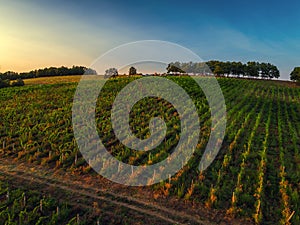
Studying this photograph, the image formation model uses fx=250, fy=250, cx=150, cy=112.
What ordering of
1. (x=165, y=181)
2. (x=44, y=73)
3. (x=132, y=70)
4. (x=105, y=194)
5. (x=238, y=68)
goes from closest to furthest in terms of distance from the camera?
(x=105, y=194)
(x=165, y=181)
(x=132, y=70)
(x=44, y=73)
(x=238, y=68)

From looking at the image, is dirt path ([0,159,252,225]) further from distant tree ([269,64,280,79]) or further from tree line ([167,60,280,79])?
distant tree ([269,64,280,79])

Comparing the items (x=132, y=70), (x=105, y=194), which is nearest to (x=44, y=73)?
(x=132, y=70)

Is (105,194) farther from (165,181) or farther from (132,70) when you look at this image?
(132,70)

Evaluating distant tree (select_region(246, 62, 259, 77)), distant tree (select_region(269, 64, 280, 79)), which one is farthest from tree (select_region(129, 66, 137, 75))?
distant tree (select_region(269, 64, 280, 79))

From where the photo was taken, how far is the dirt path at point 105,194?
6.84 metres

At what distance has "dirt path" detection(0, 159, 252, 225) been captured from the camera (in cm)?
684

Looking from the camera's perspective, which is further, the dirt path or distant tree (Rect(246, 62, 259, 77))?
distant tree (Rect(246, 62, 259, 77))

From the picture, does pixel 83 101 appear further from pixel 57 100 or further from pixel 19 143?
pixel 19 143

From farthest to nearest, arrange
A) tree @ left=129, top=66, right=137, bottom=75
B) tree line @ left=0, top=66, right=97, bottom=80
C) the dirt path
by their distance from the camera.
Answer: tree line @ left=0, top=66, right=97, bottom=80, tree @ left=129, top=66, right=137, bottom=75, the dirt path

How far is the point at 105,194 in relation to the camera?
802 cm

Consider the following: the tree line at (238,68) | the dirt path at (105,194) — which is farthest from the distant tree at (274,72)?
the dirt path at (105,194)

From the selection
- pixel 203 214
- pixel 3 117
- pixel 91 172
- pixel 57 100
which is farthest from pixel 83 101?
pixel 203 214

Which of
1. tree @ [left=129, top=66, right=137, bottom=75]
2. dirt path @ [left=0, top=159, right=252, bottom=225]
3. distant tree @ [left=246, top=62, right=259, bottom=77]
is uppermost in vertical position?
distant tree @ [left=246, top=62, right=259, bottom=77]

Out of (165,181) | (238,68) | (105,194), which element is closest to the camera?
(105,194)
